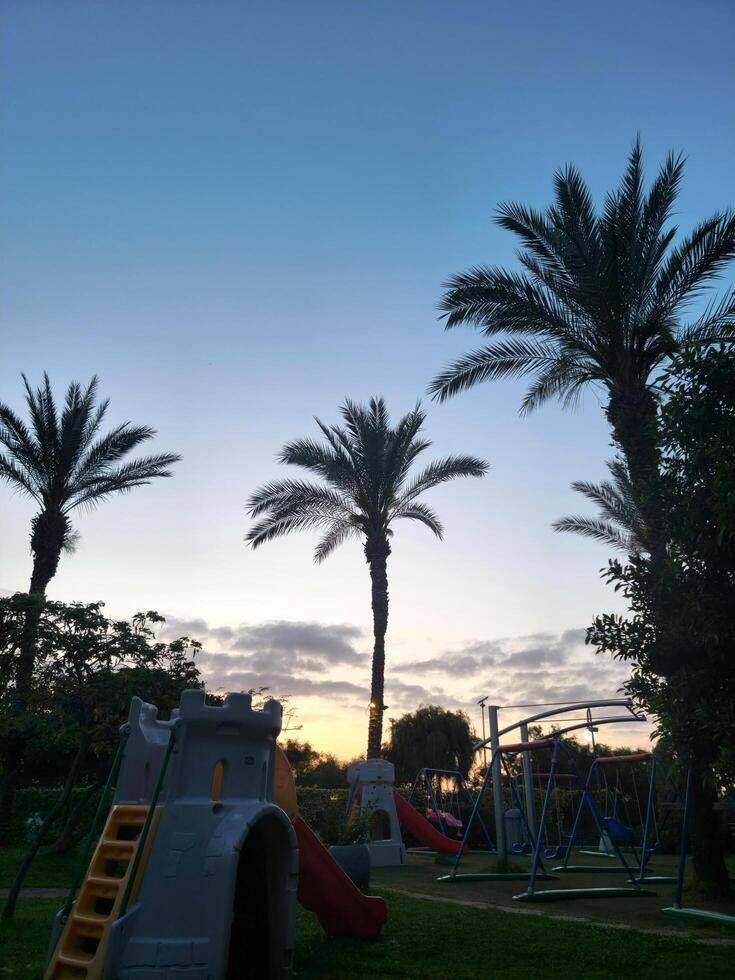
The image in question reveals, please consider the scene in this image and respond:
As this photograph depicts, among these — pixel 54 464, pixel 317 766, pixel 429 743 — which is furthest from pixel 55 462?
pixel 317 766

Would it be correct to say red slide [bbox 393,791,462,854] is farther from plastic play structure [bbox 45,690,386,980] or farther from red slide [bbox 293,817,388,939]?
plastic play structure [bbox 45,690,386,980]

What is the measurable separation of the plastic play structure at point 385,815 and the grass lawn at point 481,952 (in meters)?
9.14

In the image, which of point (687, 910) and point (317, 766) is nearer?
point (687, 910)

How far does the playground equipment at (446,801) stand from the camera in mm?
23094

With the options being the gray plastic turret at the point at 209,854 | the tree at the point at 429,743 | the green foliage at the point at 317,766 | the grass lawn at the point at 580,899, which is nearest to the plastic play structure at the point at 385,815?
the grass lawn at the point at 580,899

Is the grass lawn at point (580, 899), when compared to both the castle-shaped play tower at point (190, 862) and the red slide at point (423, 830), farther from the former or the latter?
the castle-shaped play tower at point (190, 862)

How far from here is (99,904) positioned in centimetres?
675

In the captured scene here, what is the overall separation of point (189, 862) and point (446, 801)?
23124 mm

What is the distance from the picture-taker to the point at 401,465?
2250 cm

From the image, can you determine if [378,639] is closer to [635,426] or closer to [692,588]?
[635,426]

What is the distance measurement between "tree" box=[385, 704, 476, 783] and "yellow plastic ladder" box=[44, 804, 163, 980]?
34.2 metres

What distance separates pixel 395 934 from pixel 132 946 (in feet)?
13.6

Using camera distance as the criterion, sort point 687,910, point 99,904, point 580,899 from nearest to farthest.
A: 1. point 99,904
2. point 687,910
3. point 580,899

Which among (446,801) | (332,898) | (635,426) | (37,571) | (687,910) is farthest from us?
(446,801)
